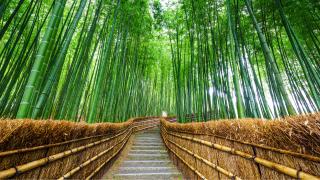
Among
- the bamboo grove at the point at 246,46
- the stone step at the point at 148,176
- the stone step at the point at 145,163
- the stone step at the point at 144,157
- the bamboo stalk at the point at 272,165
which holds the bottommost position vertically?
the stone step at the point at 148,176

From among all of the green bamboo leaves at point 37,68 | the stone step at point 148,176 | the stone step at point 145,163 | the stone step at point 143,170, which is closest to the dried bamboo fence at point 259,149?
the stone step at point 148,176

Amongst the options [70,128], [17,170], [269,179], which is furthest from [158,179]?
[17,170]

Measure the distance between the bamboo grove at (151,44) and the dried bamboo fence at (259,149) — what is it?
37.3 inches

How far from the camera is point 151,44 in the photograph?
819 centimetres

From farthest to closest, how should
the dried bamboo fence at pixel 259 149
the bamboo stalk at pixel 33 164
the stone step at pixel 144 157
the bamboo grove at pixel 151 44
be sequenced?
the stone step at pixel 144 157 < the bamboo grove at pixel 151 44 < the bamboo stalk at pixel 33 164 < the dried bamboo fence at pixel 259 149

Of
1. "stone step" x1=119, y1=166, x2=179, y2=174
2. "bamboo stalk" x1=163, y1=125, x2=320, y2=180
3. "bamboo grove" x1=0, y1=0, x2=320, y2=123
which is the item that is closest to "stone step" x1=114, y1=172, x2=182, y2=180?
"stone step" x1=119, y1=166, x2=179, y2=174

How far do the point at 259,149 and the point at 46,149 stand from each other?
61.7 inches

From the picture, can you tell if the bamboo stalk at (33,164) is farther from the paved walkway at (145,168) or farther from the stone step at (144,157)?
the stone step at (144,157)

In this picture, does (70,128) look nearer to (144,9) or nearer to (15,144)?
(15,144)

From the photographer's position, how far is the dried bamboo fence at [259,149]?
968 millimetres

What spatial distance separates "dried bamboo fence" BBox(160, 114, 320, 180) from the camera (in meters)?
0.97

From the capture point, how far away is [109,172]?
3.85 metres

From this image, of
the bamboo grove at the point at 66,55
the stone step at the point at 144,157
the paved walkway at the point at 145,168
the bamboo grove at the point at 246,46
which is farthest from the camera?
the stone step at the point at 144,157

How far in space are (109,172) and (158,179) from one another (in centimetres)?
97
